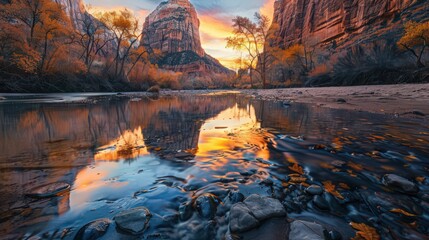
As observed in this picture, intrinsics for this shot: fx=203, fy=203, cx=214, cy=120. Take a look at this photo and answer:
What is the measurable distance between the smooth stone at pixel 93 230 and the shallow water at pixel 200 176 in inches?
1.7

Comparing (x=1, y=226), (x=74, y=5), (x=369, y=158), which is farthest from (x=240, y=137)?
(x=74, y=5)

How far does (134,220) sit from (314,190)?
55.7 inches

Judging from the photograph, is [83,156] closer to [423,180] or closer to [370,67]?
[423,180]

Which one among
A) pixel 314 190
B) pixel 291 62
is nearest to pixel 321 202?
pixel 314 190

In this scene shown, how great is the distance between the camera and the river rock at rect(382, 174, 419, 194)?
1685 mm

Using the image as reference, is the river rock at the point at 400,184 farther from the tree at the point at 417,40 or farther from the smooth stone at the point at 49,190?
the tree at the point at 417,40

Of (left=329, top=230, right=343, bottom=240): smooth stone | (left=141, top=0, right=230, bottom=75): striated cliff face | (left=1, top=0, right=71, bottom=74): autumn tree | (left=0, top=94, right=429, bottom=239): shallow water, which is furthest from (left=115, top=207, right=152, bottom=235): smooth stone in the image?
(left=141, top=0, right=230, bottom=75): striated cliff face

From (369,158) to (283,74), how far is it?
130 ft

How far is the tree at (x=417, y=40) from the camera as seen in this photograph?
695 inches

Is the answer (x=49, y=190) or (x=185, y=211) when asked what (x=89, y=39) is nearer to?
(x=49, y=190)

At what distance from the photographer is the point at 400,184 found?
1748 millimetres

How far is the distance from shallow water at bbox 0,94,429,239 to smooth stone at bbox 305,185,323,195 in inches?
3.6

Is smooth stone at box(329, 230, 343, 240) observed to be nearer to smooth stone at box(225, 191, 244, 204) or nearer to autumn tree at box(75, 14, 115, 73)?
smooth stone at box(225, 191, 244, 204)

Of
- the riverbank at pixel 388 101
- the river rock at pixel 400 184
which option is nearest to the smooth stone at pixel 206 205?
the river rock at pixel 400 184
